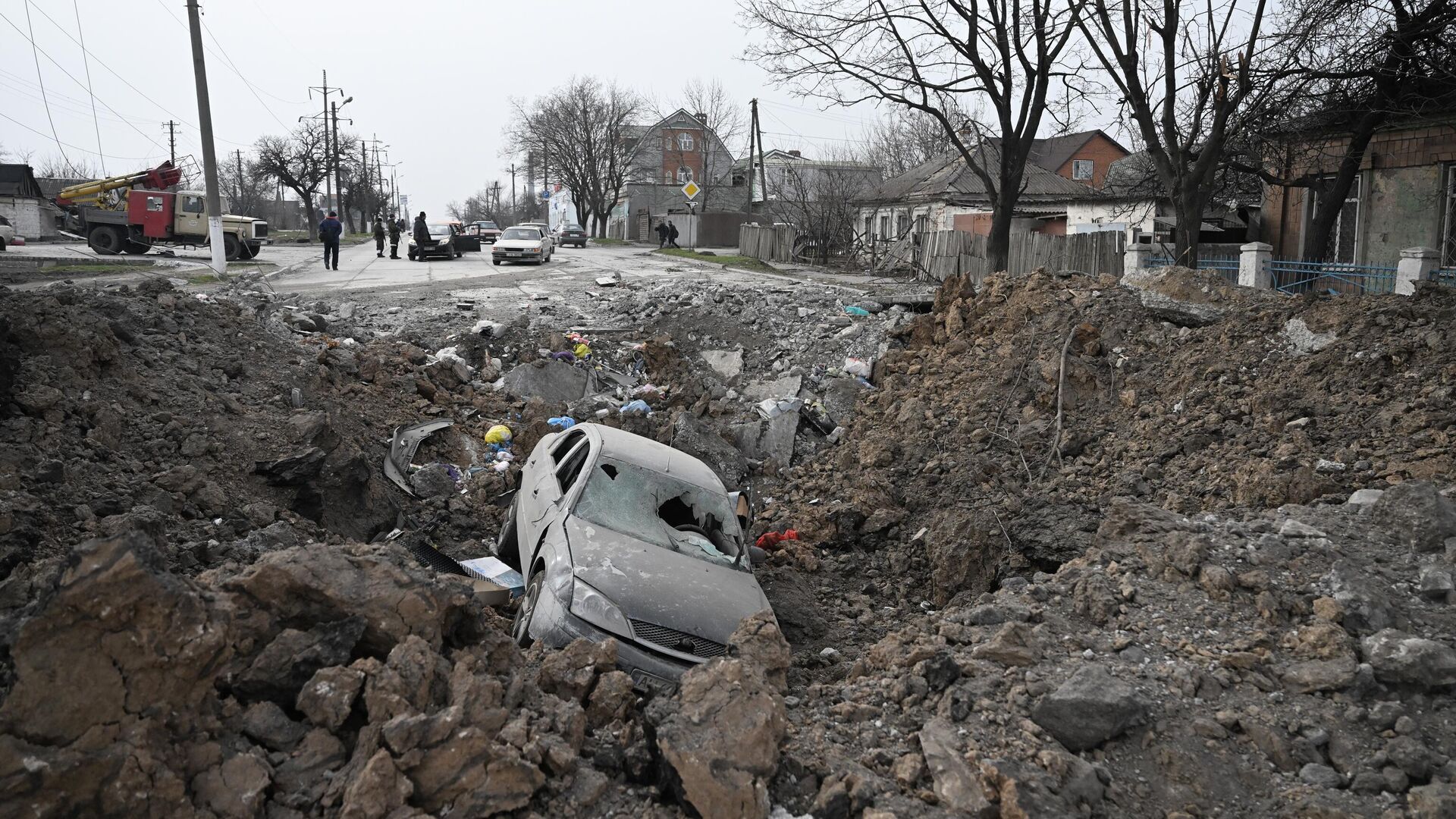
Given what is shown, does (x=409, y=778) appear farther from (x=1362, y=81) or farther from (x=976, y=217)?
(x=976, y=217)

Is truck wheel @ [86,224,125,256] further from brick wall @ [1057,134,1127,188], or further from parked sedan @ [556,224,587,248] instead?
brick wall @ [1057,134,1127,188]

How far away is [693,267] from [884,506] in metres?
20.5

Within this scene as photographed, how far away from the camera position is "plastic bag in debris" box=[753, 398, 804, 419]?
42.0ft

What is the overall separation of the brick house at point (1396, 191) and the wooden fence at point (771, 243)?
54.9ft

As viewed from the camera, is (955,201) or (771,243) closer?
(771,243)

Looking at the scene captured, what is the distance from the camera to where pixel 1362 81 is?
17.0m

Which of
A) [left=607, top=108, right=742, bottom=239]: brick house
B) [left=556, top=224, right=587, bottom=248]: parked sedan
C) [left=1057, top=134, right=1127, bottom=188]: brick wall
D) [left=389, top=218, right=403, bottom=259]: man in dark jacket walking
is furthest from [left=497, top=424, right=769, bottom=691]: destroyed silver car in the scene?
[left=607, top=108, right=742, bottom=239]: brick house

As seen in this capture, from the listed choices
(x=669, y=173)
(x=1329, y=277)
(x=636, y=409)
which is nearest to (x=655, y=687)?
(x=636, y=409)

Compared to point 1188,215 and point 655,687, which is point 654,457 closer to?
point 655,687

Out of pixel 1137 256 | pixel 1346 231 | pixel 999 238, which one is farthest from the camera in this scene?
pixel 1346 231

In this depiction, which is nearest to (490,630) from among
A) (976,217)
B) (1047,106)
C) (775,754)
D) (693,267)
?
(775,754)

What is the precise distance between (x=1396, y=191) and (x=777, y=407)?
14570 mm

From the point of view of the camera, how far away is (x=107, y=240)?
28781 millimetres

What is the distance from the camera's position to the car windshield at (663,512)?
690 cm
